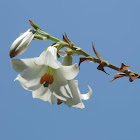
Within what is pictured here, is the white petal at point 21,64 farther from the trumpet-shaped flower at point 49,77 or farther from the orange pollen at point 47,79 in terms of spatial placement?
the orange pollen at point 47,79

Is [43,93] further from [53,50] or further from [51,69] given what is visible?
[53,50]

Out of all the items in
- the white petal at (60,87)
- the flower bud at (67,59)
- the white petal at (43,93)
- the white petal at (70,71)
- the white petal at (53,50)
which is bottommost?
the white petal at (43,93)

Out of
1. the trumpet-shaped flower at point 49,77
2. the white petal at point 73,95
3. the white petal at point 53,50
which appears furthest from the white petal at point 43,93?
the white petal at point 53,50

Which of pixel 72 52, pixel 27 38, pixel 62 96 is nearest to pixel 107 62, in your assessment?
pixel 72 52

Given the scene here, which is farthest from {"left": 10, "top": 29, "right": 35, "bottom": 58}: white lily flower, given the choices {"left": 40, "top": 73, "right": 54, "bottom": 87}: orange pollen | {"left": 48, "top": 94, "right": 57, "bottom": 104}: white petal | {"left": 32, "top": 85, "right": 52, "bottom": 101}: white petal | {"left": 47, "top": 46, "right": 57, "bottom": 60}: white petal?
{"left": 48, "top": 94, "right": 57, "bottom": 104}: white petal

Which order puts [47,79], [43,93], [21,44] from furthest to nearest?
[43,93] < [47,79] < [21,44]

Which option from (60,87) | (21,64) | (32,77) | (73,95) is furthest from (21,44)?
(73,95)
